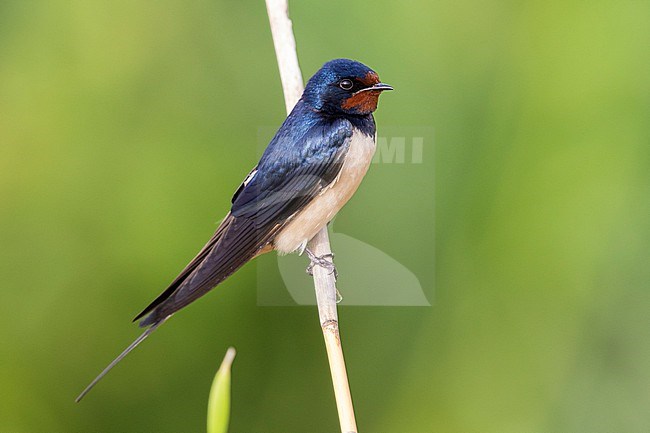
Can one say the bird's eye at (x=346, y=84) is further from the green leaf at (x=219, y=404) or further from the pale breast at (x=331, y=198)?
the green leaf at (x=219, y=404)

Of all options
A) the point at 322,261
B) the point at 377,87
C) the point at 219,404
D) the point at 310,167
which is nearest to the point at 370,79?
the point at 377,87

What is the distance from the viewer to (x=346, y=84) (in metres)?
1.04

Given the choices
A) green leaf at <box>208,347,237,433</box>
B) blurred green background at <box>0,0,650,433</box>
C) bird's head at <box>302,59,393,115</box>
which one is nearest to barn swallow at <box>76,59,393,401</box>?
bird's head at <box>302,59,393,115</box>

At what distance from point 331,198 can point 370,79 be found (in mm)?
177

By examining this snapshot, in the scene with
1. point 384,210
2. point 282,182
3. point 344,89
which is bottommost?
point 384,210

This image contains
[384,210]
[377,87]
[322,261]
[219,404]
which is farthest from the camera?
[384,210]

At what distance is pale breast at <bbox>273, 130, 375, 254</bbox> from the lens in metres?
1.08

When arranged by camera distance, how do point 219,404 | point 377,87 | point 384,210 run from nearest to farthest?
point 219,404, point 377,87, point 384,210

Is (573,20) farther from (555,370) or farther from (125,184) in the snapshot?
(125,184)

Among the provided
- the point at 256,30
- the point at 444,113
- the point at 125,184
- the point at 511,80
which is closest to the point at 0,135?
the point at 125,184

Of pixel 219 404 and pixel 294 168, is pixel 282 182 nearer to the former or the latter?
pixel 294 168

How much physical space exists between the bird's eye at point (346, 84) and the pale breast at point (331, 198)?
75 mm

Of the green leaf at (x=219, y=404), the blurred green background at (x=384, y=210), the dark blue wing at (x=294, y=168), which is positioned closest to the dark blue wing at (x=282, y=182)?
the dark blue wing at (x=294, y=168)

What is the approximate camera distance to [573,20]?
1.45m
